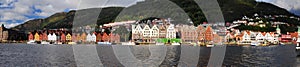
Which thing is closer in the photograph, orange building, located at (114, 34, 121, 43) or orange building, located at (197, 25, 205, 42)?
orange building, located at (197, 25, 205, 42)

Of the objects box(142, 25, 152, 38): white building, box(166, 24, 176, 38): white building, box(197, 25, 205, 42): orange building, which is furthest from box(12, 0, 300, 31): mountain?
box(197, 25, 205, 42): orange building

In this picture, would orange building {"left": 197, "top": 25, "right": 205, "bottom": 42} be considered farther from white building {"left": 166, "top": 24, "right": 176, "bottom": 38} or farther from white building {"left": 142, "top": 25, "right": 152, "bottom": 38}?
white building {"left": 142, "top": 25, "right": 152, "bottom": 38}

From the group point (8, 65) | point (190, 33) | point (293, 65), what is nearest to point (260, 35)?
point (190, 33)

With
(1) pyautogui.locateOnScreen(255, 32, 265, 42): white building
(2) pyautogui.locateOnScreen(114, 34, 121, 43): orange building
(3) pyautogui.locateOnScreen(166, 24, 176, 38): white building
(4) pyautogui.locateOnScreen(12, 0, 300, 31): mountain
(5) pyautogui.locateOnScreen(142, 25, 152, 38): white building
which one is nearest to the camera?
(2) pyautogui.locateOnScreen(114, 34, 121, 43): orange building

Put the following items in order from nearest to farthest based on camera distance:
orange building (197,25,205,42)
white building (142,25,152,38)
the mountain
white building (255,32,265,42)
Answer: orange building (197,25,205,42) → white building (142,25,152,38) → white building (255,32,265,42) → the mountain

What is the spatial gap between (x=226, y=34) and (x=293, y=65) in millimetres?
89786

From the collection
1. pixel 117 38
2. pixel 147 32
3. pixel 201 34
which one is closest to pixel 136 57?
pixel 201 34

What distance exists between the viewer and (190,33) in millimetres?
109000

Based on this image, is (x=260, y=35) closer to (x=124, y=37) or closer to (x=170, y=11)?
(x=124, y=37)

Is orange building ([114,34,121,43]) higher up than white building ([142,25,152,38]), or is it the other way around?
white building ([142,25,152,38])

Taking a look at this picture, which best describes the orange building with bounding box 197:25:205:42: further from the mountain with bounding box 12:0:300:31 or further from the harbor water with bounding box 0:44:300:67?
the harbor water with bounding box 0:44:300:67

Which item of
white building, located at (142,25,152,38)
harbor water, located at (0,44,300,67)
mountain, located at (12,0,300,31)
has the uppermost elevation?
mountain, located at (12,0,300,31)

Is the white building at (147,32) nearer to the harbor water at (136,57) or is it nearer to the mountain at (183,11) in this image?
the mountain at (183,11)

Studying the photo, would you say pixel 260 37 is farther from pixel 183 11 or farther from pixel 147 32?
pixel 183 11
